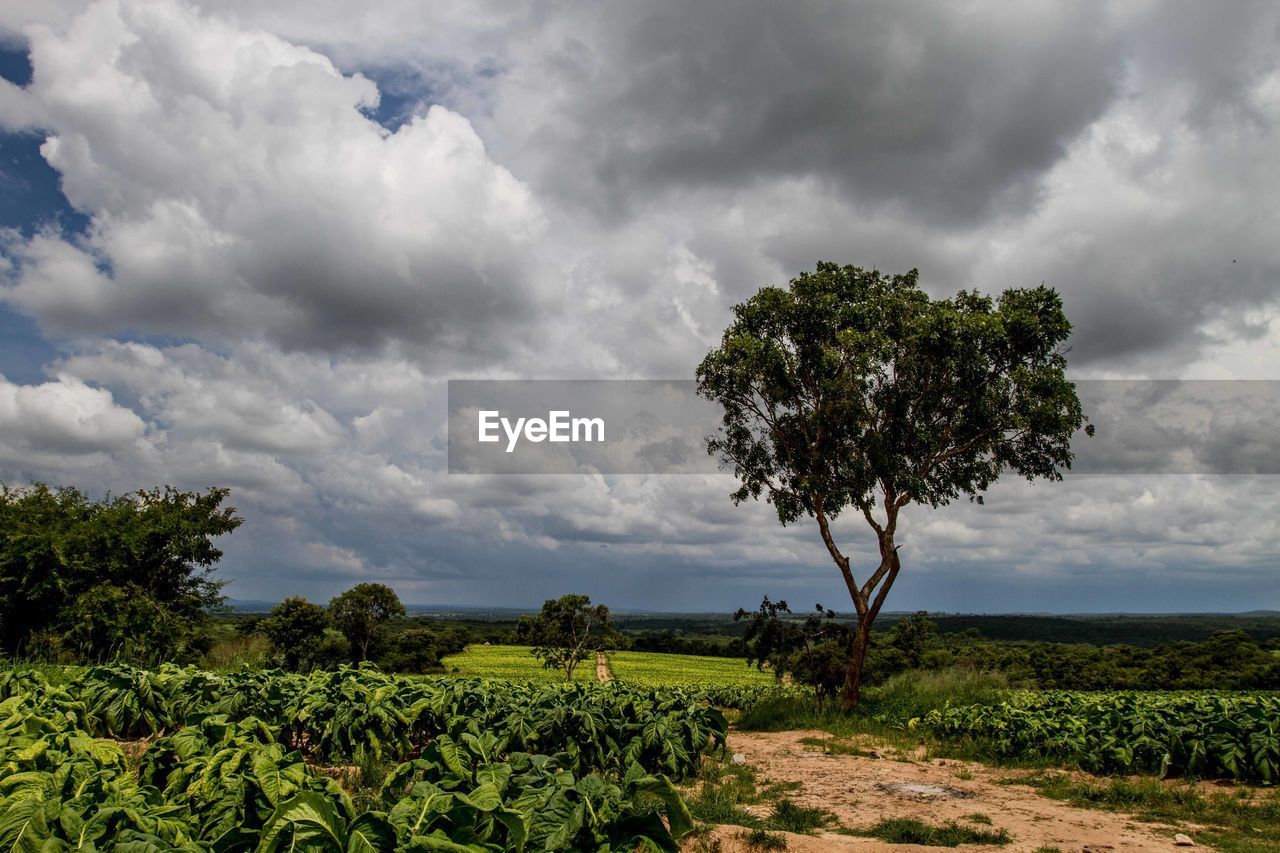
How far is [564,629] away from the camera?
4122 centimetres

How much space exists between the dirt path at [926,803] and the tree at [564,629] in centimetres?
2633

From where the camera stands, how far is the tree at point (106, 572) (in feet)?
67.4

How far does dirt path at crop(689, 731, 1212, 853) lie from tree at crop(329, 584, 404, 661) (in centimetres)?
3453

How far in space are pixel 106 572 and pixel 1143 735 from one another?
26810 millimetres

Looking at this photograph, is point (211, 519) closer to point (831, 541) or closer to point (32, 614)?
point (32, 614)

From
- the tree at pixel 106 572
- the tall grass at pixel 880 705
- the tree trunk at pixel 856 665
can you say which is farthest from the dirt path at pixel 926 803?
the tree at pixel 106 572

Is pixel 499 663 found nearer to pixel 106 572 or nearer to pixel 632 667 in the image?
pixel 632 667

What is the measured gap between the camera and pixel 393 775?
458cm

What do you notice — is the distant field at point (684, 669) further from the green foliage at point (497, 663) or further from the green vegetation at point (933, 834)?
the green vegetation at point (933, 834)

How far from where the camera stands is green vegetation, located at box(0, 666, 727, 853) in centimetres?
347

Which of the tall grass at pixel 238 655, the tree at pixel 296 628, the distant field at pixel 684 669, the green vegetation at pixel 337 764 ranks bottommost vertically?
the distant field at pixel 684 669

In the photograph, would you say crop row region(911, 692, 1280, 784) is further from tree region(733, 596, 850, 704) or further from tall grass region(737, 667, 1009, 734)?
tree region(733, 596, 850, 704)

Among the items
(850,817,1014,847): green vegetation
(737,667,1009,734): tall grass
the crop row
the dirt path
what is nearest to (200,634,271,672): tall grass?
the dirt path

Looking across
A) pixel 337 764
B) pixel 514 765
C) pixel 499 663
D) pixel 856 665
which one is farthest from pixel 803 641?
pixel 499 663
